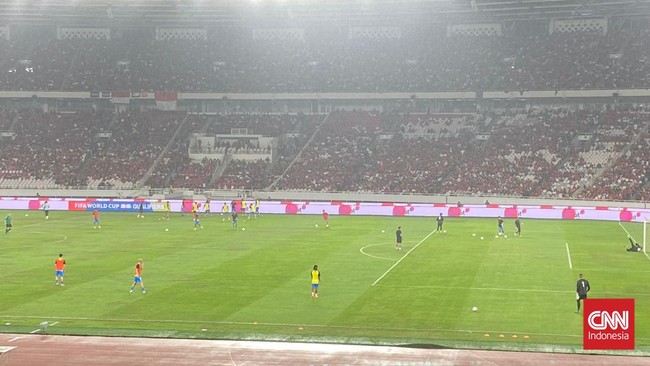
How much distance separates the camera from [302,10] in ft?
295

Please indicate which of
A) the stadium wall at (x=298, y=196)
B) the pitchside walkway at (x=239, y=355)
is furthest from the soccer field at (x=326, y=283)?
the stadium wall at (x=298, y=196)

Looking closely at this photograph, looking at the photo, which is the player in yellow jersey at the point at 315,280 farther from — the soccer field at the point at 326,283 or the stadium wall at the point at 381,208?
the stadium wall at the point at 381,208

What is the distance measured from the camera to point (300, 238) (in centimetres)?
5312

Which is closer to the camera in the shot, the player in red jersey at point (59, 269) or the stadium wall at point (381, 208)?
the player in red jersey at point (59, 269)

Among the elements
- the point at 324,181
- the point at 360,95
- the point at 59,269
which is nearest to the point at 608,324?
the point at 59,269

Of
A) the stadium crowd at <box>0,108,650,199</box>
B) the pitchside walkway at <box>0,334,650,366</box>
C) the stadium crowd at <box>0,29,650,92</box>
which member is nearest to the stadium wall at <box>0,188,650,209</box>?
the stadium crowd at <box>0,108,650,199</box>

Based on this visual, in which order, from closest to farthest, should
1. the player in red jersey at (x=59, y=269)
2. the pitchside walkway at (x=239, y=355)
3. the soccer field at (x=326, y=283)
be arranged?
the pitchside walkway at (x=239, y=355)
the soccer field at (x=326, y=283)
the player in red jersey at (x=59, y=269)

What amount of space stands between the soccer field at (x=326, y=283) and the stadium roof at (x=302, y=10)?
1336 inches

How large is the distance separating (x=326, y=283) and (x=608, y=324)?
15.7 metres

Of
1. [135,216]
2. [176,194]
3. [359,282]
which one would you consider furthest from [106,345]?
[176,194]

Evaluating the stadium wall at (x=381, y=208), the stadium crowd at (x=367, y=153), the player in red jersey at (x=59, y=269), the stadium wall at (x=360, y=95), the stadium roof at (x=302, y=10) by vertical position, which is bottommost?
the player in red jersey at (x=59, y=269)

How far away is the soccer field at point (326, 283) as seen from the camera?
27734mm

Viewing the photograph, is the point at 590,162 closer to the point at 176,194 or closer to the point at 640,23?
the point at 640,23

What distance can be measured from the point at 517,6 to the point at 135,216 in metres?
45.6
